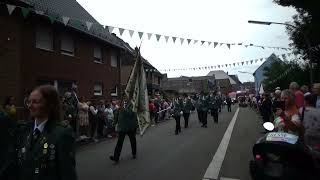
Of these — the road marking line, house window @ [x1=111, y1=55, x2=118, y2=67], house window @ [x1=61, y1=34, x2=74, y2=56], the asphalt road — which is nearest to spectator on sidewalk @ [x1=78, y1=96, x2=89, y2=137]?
the asphalt road

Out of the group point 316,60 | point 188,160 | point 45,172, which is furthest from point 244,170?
point 316,60

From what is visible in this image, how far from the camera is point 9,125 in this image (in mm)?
5719

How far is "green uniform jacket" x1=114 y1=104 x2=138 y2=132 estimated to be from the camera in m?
12.4

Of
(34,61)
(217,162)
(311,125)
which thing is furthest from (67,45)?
(311,125)

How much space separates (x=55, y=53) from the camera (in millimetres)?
23094

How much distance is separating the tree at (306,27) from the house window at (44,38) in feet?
36.7

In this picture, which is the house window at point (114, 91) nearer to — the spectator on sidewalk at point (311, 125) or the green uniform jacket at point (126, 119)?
the green uniform jacket at point (126, 119)

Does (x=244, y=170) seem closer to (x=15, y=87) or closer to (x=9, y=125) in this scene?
(x=9, y=125)

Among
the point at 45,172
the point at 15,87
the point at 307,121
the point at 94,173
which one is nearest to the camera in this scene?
the point at 45,172

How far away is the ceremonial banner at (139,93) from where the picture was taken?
41.6ft

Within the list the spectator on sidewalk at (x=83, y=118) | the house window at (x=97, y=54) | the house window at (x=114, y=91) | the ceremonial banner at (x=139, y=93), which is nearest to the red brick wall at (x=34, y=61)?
the house window at (x=97, y=54)

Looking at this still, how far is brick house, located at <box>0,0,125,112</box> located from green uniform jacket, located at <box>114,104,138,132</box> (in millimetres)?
4542

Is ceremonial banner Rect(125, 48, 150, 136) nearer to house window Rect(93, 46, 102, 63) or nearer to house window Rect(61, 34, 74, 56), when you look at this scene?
house window Rect(61, 34, 74, 56)

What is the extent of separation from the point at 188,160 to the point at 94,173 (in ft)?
9.02
